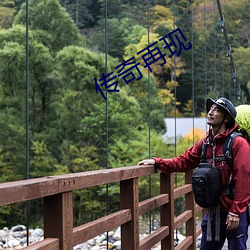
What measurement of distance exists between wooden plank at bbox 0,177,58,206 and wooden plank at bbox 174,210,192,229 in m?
1.43

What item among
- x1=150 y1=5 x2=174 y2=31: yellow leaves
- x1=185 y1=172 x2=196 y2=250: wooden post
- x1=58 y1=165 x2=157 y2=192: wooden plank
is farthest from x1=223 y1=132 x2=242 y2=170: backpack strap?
x1=150 y1=5 x2=174 y2=31: yellow leaves

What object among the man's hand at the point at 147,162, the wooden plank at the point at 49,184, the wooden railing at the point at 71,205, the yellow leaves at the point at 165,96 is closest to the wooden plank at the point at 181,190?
the wooden railing at the point at 71,205

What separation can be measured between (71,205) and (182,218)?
1.53 metres

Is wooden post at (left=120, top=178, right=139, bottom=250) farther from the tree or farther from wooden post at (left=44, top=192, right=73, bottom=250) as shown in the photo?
the tree

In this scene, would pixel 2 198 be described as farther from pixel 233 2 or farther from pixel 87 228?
pixel 233 2

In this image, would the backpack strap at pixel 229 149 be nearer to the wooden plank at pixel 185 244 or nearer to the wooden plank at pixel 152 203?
the wooden plank at pixel 152 203

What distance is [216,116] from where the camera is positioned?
198 centimetres

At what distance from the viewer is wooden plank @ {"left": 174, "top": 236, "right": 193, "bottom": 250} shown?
108 inches

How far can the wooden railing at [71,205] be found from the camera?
124cm

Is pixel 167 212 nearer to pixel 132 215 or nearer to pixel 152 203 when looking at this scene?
pixel 152 203

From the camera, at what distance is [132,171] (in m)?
1.98

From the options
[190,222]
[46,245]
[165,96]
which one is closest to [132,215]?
[46,245]

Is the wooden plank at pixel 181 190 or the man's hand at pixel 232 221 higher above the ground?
the man's hand at pixel 232 221

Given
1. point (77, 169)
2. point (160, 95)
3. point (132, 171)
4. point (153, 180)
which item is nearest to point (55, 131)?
point (77, 169)
